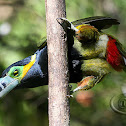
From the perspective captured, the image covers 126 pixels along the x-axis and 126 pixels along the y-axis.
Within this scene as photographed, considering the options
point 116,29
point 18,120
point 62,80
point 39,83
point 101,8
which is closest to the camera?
point 62,80

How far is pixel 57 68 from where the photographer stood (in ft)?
5.90

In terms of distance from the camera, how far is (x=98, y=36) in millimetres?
2324

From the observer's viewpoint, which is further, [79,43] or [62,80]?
[79,43]

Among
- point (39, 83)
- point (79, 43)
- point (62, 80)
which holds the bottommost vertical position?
point (39, 83)

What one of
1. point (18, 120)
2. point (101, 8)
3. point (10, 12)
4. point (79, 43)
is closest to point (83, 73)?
point (79, 43)

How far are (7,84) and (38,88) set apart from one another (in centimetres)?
120

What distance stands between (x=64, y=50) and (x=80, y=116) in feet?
6.05

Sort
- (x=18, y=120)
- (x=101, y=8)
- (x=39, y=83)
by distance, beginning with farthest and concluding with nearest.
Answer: (x=101, y=8)
(x=18, y=120)
(x=39, y=83)

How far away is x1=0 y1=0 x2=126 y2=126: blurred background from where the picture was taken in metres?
3.08

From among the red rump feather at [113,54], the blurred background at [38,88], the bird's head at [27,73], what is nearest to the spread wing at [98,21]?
the red rump feather at [113,54]

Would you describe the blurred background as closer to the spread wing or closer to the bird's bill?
the spread wing

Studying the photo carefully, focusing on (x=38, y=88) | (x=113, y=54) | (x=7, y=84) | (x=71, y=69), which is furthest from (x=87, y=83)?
(x=38, y=88)

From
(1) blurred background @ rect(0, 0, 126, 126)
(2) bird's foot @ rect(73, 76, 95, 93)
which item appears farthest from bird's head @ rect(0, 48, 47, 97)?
(1) blurred background @ rect(0, 0, 126, 126)

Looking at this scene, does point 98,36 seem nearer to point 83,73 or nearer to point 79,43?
point 79,43
